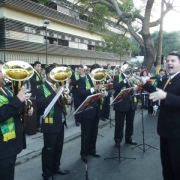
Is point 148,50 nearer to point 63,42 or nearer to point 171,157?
point 171,157

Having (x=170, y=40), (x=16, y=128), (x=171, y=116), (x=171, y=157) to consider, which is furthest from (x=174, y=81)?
(x=170, y=40)

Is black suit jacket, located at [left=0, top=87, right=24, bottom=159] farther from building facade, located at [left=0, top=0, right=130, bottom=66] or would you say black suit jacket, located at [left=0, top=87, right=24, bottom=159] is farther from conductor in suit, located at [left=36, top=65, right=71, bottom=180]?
building facade, located at [left=0, top=0, right=130, bottom=66]

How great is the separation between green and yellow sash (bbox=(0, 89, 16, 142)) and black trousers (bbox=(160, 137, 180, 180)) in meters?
2.28

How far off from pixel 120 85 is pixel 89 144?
5.78ft

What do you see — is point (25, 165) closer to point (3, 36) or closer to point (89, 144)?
point (89, 144)

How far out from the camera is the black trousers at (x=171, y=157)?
3.41m

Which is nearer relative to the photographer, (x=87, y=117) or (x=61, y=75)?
(x=61, y=75)

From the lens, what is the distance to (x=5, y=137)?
2.86 meters

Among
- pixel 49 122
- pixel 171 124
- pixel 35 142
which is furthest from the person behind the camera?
pixel 35 142

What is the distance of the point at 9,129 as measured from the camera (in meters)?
2.91

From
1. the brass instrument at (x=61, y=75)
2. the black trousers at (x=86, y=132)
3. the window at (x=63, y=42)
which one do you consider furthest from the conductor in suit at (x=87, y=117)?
the window at (x=63, y=42)

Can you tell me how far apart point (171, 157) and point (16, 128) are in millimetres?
2303

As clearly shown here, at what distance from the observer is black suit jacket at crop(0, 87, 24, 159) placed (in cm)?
272

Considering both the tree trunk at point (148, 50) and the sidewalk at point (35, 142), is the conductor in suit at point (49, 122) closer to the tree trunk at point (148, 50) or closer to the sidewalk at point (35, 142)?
the sidewalk at point (35, 142)
